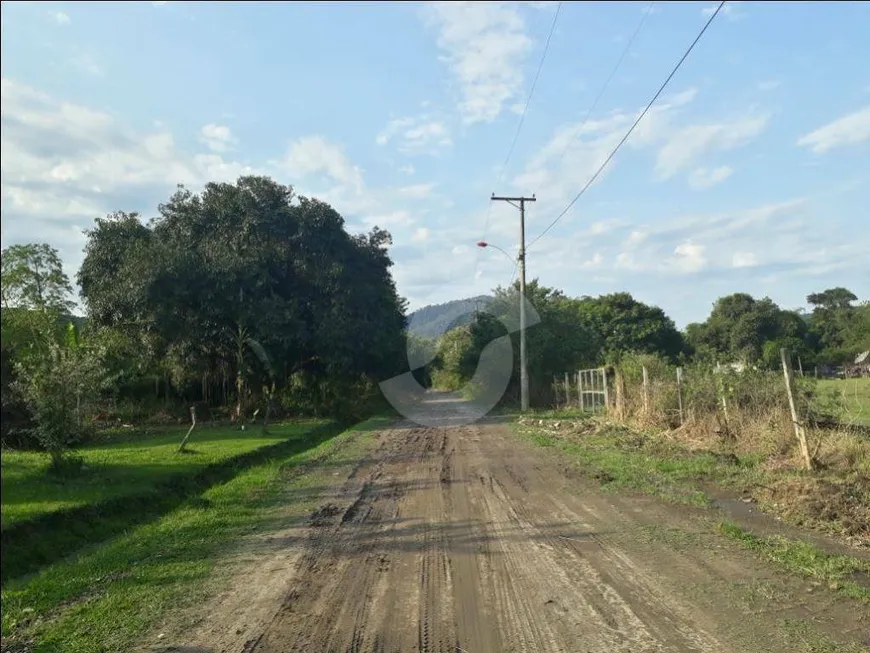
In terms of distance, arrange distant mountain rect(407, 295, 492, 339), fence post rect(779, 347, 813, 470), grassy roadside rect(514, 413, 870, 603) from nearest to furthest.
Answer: grassy roadside rect(514, 413, 870, 603) → fence post rect(779, 347, 813, 470) → distant mountain rect(407, 295, 492, 339)

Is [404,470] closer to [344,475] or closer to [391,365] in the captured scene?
[344,475]

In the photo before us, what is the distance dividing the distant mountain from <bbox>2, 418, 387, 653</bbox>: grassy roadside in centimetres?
2650

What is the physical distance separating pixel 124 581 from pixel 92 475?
6919mm

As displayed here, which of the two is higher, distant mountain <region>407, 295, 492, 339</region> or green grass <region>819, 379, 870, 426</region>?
distant mountain <region>407, 295, 492, 339</region>

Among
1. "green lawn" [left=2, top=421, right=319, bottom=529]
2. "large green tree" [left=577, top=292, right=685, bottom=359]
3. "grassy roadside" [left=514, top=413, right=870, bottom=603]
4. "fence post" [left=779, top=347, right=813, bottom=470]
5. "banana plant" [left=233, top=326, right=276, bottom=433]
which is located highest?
"large green tree" [left=577, top=292, right=685, bottom=359]

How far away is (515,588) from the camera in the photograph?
18.2 feet

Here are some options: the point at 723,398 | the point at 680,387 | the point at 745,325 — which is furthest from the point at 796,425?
the point at 745,325

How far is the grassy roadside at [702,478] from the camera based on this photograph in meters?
5.88

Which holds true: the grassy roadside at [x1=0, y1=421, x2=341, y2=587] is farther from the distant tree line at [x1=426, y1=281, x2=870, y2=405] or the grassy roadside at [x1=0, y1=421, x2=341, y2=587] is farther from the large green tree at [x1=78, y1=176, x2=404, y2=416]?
the distant tree line at [x1=426, y1=281, x2=870, y2=405]

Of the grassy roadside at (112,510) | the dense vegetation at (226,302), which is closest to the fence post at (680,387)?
the grassy roadside at (112,510)

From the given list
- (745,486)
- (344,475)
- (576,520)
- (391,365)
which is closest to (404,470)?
(344,475)

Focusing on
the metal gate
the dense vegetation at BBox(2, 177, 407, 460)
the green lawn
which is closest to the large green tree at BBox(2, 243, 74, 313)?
the dense vegetation at BBox(2, 177, 407, 460)

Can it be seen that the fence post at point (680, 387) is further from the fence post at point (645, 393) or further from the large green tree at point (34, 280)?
the large green tree at point (34, 280)

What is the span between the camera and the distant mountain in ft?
119
